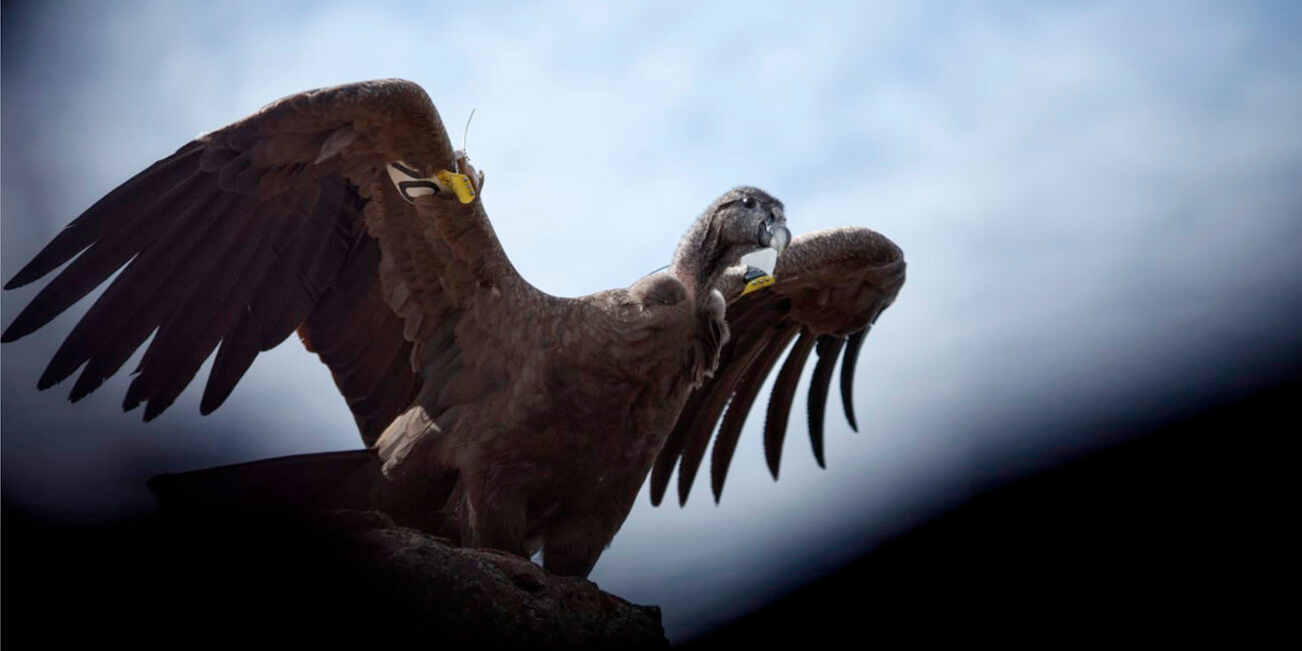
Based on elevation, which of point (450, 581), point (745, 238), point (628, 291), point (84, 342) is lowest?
point (450, 581)

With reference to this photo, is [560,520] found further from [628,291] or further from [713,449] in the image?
[713,449]

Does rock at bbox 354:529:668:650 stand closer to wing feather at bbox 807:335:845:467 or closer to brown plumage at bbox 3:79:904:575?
brown plumage at bbox 3:79:904:575

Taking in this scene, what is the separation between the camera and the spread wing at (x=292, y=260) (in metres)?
3.99

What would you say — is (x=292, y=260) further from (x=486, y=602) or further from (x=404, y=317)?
(x=486, y=602)

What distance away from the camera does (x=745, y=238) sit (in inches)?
186

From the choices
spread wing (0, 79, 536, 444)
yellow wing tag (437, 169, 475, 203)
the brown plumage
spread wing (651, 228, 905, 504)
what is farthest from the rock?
spread wing (651, 228, 905, 504)

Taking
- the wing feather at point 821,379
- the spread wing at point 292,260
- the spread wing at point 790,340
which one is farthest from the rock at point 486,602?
Answer: the wing feather at point 821,379

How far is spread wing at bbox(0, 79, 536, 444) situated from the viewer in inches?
157

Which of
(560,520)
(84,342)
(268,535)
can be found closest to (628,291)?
(560,520)

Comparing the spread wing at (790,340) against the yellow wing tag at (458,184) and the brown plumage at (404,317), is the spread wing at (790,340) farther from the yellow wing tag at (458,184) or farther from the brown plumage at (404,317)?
the yellow wing tag at (458,184)

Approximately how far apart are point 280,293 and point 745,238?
5.84 ft

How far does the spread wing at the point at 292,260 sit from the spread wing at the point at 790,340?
4.70 feet

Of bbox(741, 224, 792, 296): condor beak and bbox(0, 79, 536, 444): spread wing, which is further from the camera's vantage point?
bbox(741, 224, 792, 296): condor beak

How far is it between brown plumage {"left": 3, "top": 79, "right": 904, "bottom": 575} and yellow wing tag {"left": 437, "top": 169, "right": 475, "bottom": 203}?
0.07ft
